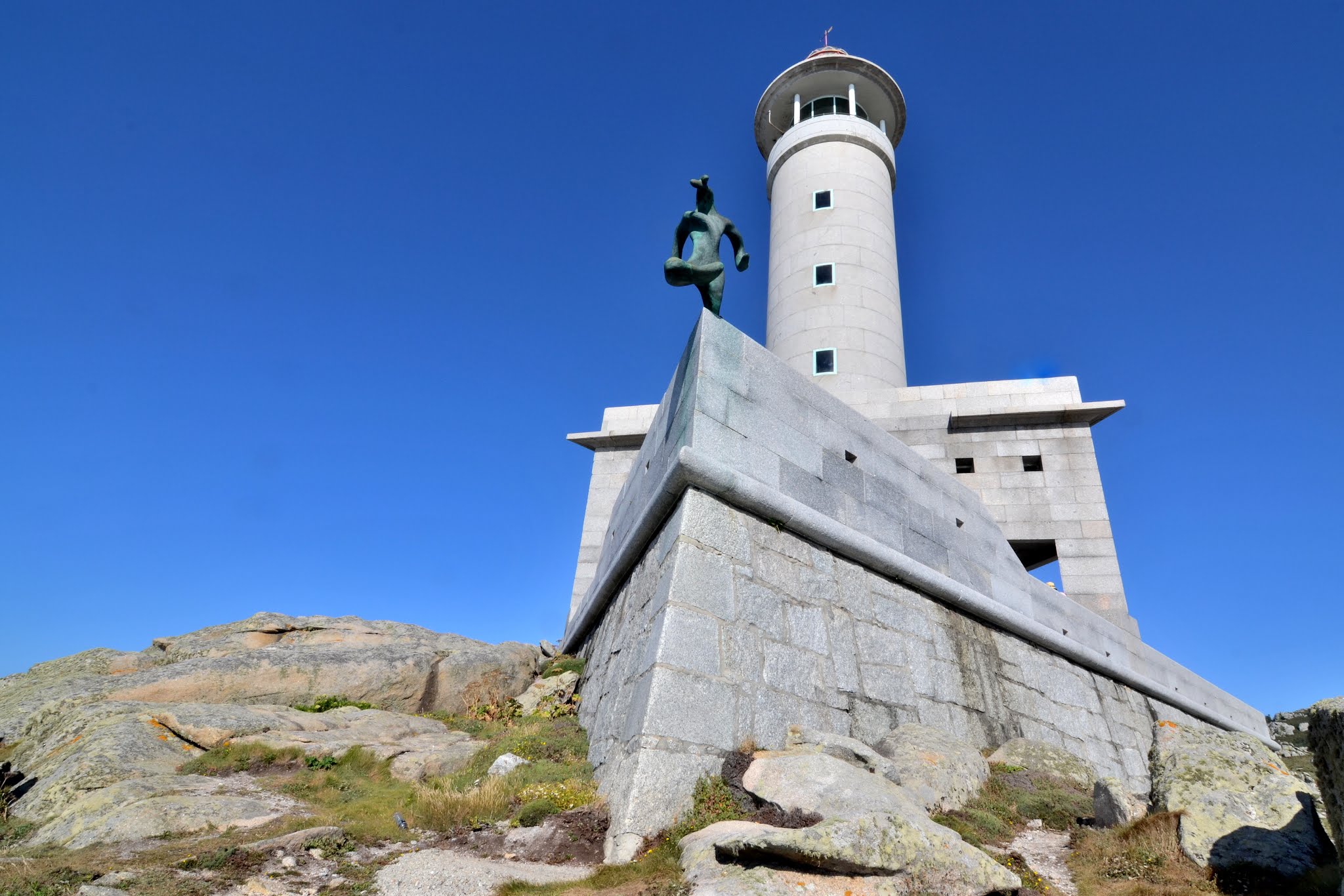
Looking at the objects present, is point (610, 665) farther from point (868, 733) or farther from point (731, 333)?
point (731, 333)

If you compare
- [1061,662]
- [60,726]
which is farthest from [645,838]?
[1061,662]

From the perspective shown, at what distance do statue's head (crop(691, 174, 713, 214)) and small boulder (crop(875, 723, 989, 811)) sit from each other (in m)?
5.40

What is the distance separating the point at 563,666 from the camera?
1009 cm

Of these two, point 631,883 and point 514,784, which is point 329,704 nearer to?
point 514,784

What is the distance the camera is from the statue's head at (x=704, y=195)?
7832mm

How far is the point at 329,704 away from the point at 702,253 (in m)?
6.82

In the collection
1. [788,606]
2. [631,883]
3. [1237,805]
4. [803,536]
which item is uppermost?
[803,536]

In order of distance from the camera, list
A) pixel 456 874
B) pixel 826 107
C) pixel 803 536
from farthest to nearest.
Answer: pixel 826 107 → pixel 803 536 → pixel 456 874

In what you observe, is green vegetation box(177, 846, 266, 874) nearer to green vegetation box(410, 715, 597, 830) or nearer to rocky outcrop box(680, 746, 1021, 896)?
green vegetation box(410, 715, 597, 830)

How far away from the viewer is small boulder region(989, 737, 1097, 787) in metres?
6.90

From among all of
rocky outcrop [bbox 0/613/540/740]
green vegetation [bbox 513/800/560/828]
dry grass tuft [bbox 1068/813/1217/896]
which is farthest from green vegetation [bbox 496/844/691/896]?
rocky outcrop [bbox 0/613/540/740]

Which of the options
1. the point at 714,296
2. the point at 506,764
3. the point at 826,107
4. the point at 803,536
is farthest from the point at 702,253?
the point at 826,107

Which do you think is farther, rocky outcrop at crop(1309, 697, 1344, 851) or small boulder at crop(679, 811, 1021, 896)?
small boulder at crop(679, 811, 1021, 896)

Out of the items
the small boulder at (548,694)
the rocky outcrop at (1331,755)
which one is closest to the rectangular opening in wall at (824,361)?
the small boulder at (548,694)
